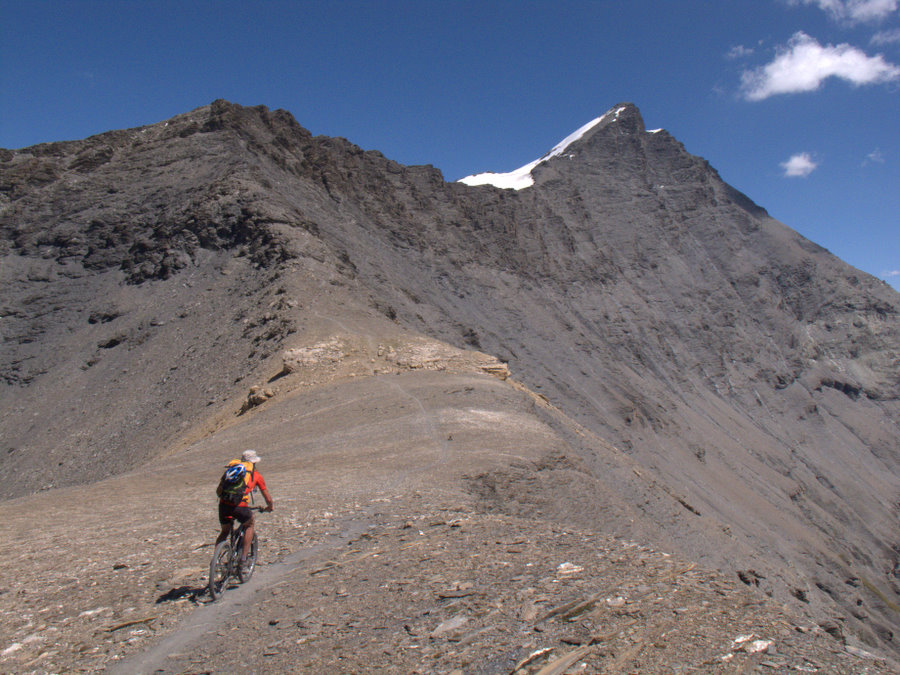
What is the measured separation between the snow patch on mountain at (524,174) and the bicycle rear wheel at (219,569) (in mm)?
65058

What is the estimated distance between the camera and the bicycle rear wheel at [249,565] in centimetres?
649

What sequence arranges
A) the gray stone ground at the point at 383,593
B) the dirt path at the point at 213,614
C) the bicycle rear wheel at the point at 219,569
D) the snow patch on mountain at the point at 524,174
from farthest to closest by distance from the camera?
the snow patch on mountain at the point at 524,174, the bicycle rear wheel at the point at 219,569, the dirt path at the point at 213,614, the gray stone ground at the point at 383,593

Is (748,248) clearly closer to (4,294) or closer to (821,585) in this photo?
(821,585)

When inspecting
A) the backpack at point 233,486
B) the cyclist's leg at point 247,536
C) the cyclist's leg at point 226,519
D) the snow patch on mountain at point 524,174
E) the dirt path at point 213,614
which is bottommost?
the dirt path at point 213,614

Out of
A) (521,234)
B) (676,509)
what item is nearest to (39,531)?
(676,509)

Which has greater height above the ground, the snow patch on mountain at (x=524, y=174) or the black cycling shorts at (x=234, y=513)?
the snow patch on mountain at (x=524, y=174)

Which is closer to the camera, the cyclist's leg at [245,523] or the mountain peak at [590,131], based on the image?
the cyclist's leg at [245,523]

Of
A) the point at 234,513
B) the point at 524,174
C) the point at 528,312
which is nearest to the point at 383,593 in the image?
the point at 234,513

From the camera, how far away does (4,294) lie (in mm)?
36312

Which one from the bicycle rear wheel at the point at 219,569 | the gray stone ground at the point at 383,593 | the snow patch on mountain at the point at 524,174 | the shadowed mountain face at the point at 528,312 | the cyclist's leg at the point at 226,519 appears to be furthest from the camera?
the snow patch on mountain at the point at 524,174

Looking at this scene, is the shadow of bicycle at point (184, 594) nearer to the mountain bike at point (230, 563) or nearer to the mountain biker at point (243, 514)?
the mountain bike at point (230, 563)

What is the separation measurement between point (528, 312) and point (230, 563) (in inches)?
1879

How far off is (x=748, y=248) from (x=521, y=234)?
2768cm

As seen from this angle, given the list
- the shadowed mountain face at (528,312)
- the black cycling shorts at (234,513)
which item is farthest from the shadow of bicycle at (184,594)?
the shadowed mountain face at (528,312)
